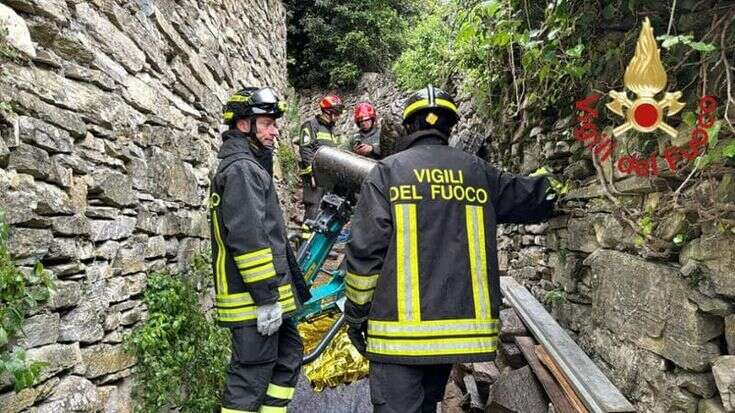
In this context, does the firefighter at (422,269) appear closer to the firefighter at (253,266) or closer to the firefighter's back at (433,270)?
the firefighter's back at (433,270)

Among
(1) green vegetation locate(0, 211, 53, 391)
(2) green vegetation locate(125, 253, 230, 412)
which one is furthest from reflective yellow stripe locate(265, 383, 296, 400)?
(1) green vegetation locate(0, 211, 53, 391)

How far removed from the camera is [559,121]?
106 inches

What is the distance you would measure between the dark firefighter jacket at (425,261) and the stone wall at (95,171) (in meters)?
1.21

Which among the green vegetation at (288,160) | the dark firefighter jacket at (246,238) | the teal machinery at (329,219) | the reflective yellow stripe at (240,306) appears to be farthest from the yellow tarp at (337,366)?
the green vegetation at (288,160)

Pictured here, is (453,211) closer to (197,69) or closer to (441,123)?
(441,123)

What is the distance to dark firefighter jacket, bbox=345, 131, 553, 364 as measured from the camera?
7.02ft

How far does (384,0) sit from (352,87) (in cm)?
232

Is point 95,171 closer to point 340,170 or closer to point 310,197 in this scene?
point 340,170

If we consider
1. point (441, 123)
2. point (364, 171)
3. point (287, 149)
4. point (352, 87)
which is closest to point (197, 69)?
point (364, 171)

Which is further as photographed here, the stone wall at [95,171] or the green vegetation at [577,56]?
the stone wall at [95,171]

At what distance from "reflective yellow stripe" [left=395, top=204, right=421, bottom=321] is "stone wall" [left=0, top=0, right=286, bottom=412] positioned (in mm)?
1428

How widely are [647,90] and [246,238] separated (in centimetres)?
193

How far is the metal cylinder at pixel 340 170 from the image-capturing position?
12.7 ft

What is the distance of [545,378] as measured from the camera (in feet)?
8.01
